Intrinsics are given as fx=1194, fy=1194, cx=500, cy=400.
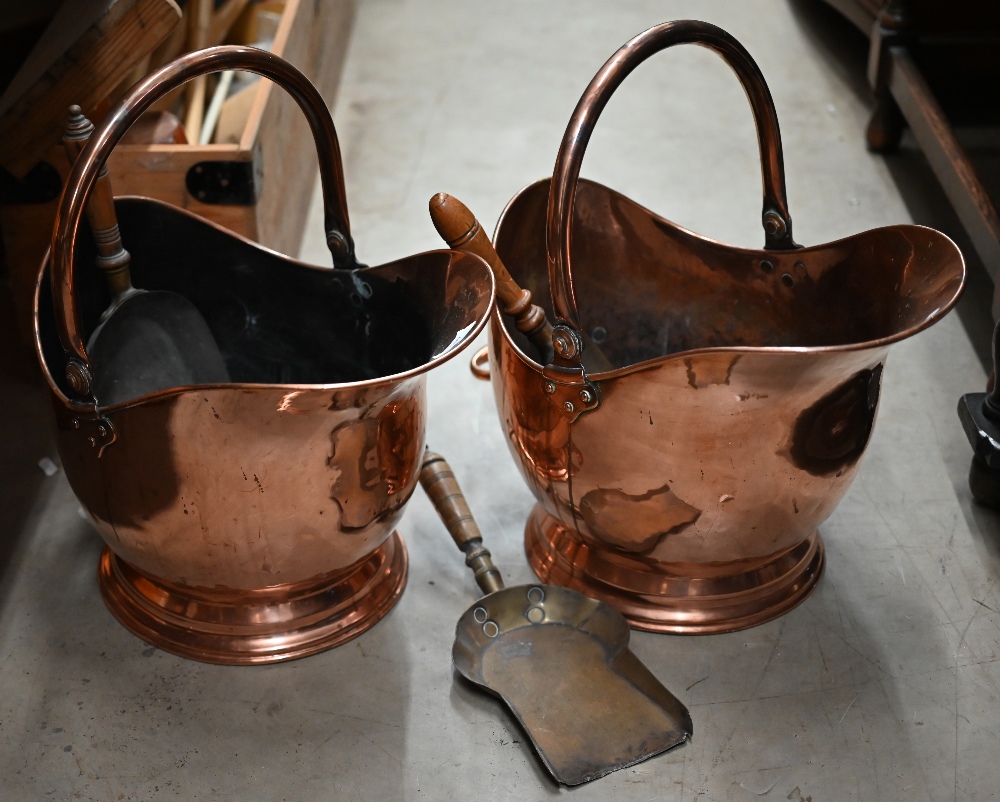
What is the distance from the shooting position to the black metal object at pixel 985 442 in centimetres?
130

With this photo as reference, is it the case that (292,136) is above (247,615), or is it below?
above

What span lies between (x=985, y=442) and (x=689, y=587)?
1.27 feet

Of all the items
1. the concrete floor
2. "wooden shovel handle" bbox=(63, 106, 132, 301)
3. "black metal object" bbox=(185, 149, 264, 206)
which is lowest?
the concrete floor

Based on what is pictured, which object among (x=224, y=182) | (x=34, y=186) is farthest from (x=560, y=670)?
(x=34, y=186)

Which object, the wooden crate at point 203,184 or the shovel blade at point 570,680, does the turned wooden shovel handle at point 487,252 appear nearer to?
the shovel blade at point 570,680

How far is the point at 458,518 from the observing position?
1226mm

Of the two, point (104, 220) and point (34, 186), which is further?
point (34, 186)

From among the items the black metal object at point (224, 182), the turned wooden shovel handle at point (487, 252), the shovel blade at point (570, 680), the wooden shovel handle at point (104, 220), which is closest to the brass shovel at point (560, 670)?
the shovel blade at point (570, 680)

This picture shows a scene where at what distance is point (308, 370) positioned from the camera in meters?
1.33

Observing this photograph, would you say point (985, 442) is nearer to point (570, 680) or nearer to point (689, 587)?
point (689, 587)

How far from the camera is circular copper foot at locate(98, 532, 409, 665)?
1147 mm

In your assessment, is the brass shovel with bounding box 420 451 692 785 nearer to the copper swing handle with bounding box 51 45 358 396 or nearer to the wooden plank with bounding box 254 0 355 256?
the copper swing handle with bounding box 51 45 358 396

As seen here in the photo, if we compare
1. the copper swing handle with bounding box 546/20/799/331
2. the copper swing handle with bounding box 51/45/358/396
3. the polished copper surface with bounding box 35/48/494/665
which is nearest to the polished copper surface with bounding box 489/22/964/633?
the copper swing handle with bounding box 546/20/799/331

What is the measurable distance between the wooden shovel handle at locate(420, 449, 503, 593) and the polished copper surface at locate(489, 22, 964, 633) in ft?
0.24
